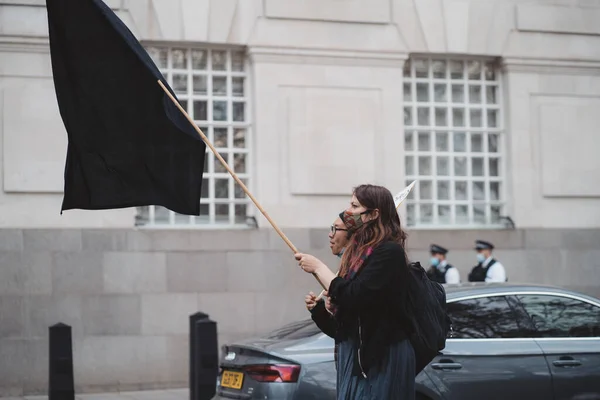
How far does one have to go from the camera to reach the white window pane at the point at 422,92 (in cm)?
1516

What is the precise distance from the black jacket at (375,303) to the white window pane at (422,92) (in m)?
10.4

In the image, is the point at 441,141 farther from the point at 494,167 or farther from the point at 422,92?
the point at 494,167

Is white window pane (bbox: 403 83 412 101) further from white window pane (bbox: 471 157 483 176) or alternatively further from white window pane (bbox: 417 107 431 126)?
white window pane (bbox: 471 157 483 176)

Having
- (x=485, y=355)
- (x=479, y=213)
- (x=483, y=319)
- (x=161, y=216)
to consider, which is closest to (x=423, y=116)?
(x=479, y=213)

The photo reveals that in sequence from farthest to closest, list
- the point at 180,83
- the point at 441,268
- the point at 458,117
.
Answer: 1. the point at 458,117
2. the point at 180,83
3. the point at 441,268

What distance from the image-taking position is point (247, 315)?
44.5ft

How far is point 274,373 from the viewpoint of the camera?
7.33m

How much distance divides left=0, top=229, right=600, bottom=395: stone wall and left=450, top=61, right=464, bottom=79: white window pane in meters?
Result: 3.32

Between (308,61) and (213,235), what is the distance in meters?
2.77

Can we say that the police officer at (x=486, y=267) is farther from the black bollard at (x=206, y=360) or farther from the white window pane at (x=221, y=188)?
the black bollard at (x=206, y=360)

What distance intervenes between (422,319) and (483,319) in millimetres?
2874

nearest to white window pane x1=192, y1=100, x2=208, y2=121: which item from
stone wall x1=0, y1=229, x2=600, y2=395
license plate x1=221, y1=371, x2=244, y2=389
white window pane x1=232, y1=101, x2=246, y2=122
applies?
white window pane x1=232, y1=101, x2=246, y2=122

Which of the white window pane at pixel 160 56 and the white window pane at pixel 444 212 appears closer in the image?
the white window pane at pixel 160 56

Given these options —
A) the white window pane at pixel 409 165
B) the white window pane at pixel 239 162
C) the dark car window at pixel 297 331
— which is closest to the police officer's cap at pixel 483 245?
the white window pane at pixel 409 165
